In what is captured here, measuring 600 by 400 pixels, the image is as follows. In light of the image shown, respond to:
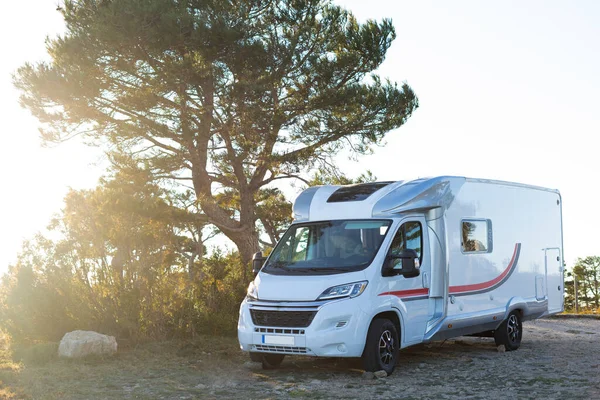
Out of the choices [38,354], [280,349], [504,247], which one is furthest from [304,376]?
[504,247]

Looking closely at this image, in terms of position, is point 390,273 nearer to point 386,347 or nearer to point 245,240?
point 386,347

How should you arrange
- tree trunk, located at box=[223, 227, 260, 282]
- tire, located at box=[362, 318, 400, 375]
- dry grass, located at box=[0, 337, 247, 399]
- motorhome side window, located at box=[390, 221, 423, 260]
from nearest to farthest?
dry grass, located at box=[0, 337, 247, 399] → tire, located at box=[362, 318, 400, 375] → motorhome side window, located at box=[390, 221, 423, 260] → tree trunk, located at box=[223, 227, 260, 282]

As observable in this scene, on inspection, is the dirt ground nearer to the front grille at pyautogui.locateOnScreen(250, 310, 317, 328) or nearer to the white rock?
the white rock

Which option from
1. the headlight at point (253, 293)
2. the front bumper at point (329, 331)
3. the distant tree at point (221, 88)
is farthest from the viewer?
the distant tree at point (221, 88)

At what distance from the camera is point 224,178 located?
20.6 meters

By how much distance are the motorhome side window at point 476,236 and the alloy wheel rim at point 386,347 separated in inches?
92.7

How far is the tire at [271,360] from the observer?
393 inches

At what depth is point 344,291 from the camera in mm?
8984

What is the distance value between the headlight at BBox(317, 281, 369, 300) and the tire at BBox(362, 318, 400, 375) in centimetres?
55

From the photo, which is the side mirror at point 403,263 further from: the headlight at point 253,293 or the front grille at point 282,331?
the headlight at point 253,293

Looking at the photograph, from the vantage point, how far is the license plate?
9.03m

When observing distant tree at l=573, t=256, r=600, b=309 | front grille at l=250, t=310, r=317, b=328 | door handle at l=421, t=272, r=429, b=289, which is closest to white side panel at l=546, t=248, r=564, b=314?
door handle at l=421, t=272, r=429, b=289

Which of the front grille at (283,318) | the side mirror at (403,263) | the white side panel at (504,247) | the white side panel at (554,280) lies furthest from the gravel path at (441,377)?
the side mirror at (403,263)

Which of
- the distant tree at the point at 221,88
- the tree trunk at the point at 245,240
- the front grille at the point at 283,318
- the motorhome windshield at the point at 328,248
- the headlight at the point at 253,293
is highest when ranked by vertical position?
the distant tree at the point at 221,88
